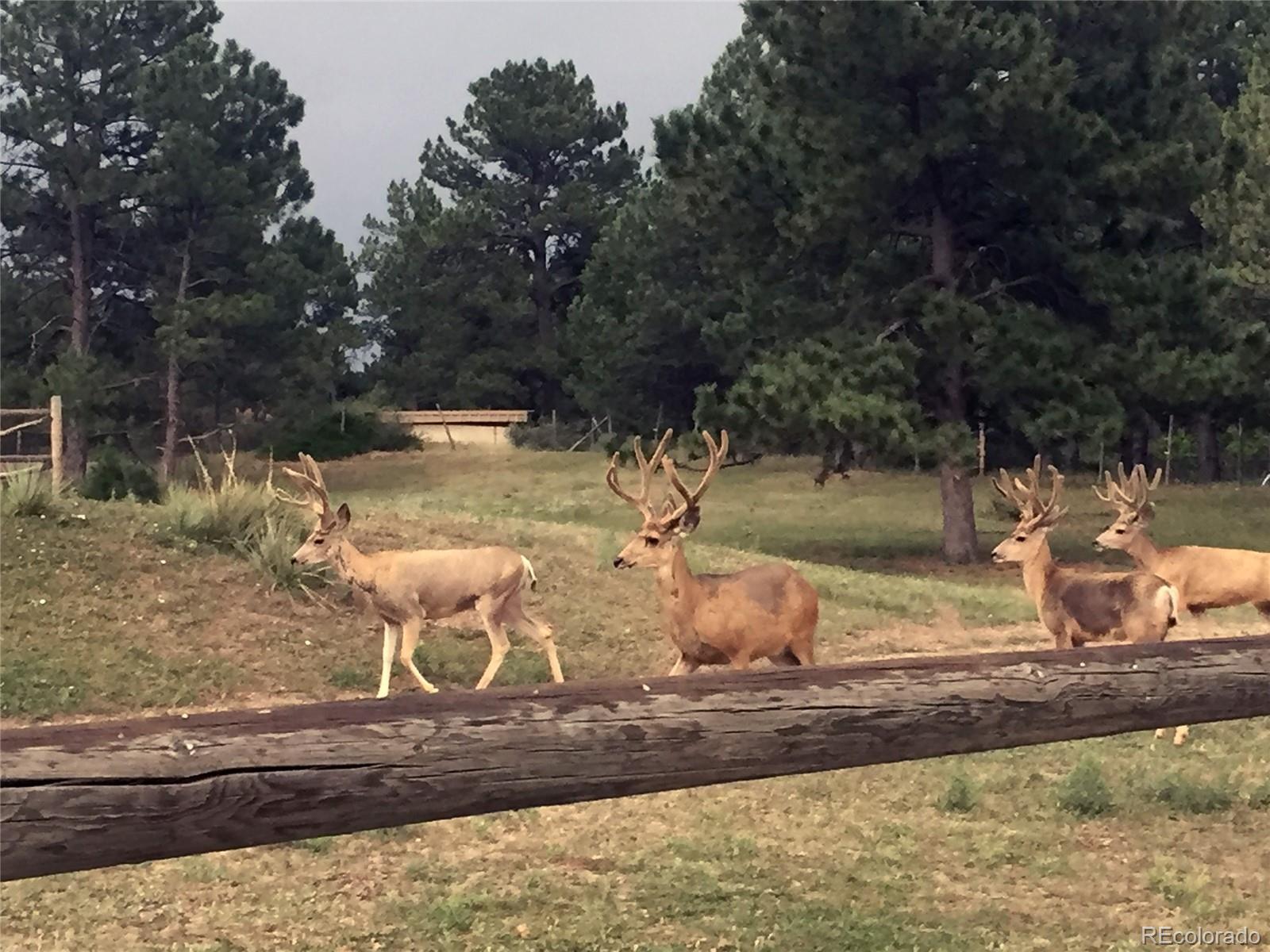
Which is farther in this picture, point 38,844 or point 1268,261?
point 1268,261

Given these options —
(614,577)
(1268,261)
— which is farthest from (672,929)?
(1268,261)

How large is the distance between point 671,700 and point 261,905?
8.45 ft

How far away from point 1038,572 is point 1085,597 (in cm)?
38

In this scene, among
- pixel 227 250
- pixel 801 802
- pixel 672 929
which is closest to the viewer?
pixel 672 929

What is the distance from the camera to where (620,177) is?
38719 millimetres

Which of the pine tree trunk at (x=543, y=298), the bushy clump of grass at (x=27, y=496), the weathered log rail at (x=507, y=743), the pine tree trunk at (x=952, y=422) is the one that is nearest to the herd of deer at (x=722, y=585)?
the bushy clump of grass at (x=27, y=496)

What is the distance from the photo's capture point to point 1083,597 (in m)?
7.90

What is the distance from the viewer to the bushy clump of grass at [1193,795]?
6176mm

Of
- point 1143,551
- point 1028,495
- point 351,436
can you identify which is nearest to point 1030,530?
point 1028,495

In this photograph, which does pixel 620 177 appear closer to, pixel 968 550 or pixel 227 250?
pixel 227 250

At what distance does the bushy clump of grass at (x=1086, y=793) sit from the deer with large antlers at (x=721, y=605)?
1344 mm

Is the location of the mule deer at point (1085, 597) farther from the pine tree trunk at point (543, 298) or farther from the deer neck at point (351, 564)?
the pine tree trunk at point (543, 298)

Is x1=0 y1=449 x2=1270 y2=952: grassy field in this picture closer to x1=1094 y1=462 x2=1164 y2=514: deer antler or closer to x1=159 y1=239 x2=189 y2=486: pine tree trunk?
x1=1094 y1=462 x2=1164 y2=514: deer antler

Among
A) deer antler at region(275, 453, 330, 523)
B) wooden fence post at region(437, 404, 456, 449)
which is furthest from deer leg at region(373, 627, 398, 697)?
wooden fence post at region(437, 404, 456, 449)
